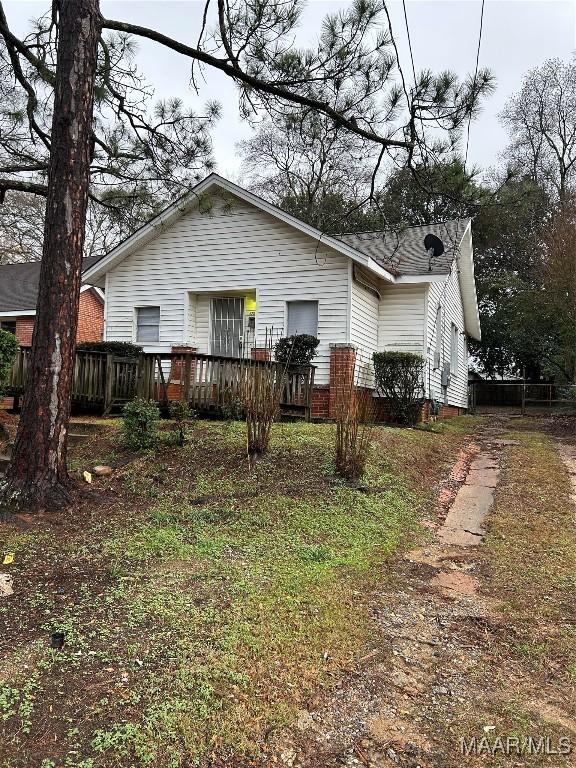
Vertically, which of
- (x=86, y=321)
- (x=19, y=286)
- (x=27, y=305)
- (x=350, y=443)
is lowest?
(x=350, y=443)

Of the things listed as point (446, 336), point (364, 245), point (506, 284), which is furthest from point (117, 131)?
point (506, 284)

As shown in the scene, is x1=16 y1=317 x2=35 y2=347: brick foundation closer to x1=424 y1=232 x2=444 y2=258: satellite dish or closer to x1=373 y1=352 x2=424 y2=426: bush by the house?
x1=373 y1=352 x2=424 y2=426: bush by the house

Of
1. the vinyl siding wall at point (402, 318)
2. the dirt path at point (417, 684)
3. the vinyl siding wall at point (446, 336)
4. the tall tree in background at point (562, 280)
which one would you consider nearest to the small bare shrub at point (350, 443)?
the dirt path at point (417, 684)

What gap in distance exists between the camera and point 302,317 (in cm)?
1187

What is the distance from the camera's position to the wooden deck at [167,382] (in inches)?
360

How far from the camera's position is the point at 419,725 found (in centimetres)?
234

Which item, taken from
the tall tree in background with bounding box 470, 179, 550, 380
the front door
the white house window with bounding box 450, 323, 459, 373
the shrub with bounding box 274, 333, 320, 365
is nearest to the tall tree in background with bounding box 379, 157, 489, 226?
the shrub with bounding box 274, 333, 320, 365

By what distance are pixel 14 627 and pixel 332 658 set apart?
1671mm

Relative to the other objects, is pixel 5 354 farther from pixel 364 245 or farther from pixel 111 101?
pixel 364 245

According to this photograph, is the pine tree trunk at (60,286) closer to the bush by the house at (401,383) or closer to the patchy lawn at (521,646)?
the patchy lawn at (521,646)

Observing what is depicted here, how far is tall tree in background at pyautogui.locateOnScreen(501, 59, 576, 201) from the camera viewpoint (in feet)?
89.0

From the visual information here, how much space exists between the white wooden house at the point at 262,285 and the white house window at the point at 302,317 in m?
0.02

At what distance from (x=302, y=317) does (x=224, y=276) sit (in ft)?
7.11

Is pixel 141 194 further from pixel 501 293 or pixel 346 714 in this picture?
pixel 501 293
